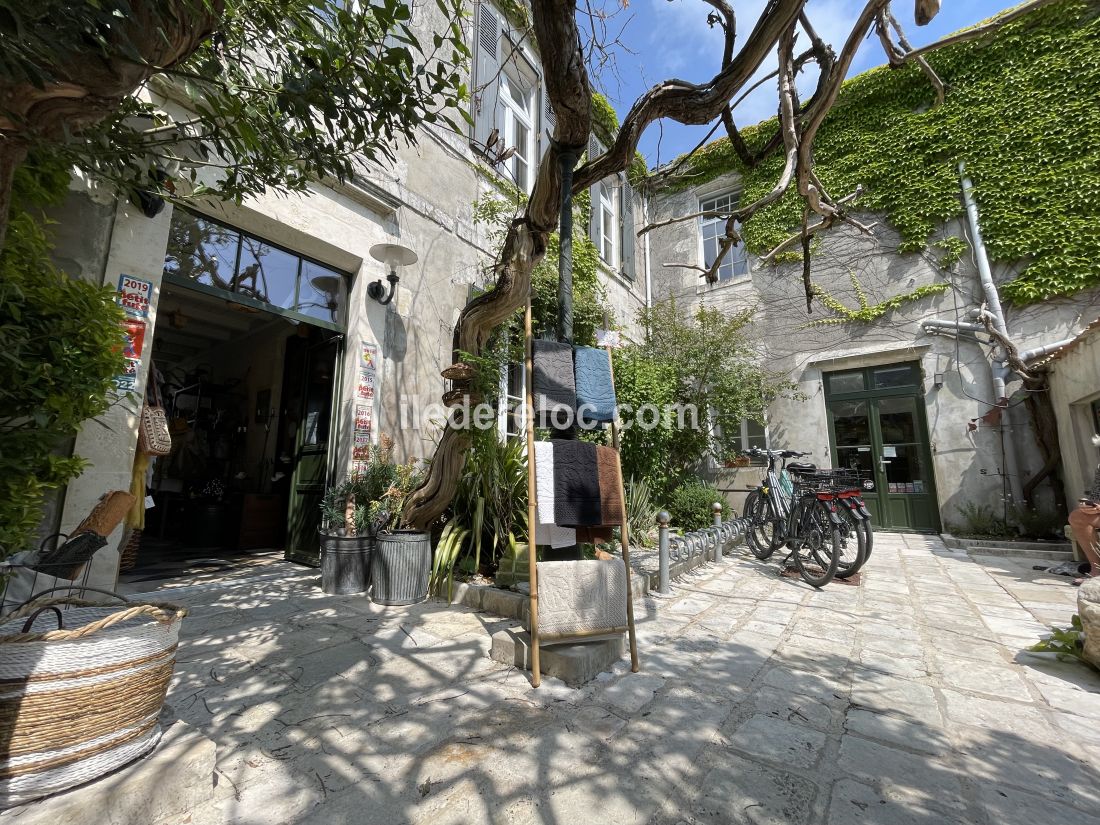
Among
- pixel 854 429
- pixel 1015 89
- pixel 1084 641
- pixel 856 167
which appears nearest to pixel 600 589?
pixel 1084 641

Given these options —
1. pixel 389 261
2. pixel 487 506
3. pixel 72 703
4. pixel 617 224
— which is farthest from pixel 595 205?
pixel 72 703

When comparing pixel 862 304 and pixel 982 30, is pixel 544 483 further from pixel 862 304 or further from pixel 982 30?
pixel 862 304

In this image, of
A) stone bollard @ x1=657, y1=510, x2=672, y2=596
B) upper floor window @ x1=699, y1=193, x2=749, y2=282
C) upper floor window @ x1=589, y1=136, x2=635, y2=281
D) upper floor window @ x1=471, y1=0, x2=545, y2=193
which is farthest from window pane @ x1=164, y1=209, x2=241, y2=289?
upper floor window @ x1=699, y1=193, x2=749, y2=282

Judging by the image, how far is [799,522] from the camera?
469 cm

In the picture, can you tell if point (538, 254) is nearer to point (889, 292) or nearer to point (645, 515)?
point (645, 515)

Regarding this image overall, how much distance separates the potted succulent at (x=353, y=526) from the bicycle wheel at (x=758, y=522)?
165 inches

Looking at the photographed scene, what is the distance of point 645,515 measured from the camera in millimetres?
5863

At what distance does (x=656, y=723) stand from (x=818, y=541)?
326 centimetres

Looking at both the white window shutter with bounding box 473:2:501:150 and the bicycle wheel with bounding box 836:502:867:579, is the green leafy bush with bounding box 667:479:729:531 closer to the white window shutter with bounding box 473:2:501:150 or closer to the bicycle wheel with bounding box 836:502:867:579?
the bicycle wheel with bounding box 836:502:867:579

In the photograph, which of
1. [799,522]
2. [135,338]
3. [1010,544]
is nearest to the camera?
[135,338]

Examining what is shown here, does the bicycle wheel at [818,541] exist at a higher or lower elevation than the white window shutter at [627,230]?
lower

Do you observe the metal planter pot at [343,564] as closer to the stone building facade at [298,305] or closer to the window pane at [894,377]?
the stone building facade at [298,305]

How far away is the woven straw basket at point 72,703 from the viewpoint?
1.16 meters

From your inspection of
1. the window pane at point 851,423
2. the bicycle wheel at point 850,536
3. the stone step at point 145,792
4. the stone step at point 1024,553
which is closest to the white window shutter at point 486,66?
the bicycle wheel at point 850,536
